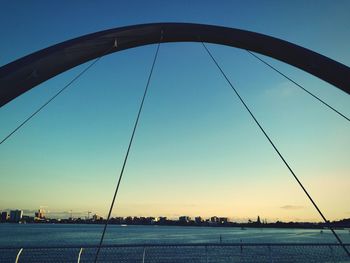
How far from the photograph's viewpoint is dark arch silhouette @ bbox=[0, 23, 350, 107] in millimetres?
3441

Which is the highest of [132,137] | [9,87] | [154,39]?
[154,39]

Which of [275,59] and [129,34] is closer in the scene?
[129,34]

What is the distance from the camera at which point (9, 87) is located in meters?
3.37

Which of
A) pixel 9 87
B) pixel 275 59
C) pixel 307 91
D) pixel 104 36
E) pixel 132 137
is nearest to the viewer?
pixel 9 87

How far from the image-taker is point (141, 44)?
15.0 feet

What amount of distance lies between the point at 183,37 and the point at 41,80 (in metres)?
2.36

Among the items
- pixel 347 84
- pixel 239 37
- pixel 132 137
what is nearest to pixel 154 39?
pixel 239 37

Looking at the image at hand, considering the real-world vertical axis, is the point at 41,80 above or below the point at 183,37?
below

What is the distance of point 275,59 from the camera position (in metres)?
4.85

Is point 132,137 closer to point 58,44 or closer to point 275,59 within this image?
point 58,44

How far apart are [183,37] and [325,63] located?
2.31 meters

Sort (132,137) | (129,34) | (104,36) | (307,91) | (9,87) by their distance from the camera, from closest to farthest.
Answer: (9,87) < (132,137) < (104,36) < (129,34) < (307,91)

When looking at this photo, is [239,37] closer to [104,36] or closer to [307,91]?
[307,91]

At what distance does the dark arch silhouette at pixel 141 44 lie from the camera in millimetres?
3441
